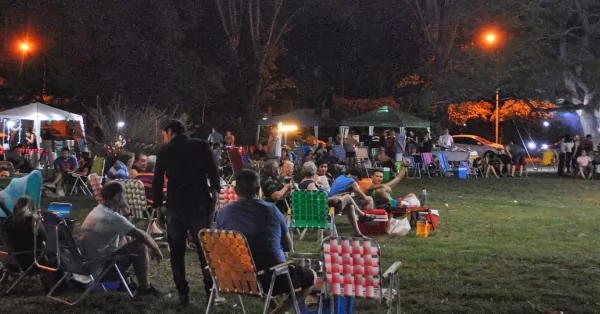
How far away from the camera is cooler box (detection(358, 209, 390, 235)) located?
993 centimetres

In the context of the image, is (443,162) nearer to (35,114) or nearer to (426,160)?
(426,160)

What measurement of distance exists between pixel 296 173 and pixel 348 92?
58.7 ft

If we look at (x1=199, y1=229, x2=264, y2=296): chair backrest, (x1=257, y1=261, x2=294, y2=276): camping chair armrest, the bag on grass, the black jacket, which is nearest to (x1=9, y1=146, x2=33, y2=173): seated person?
the bag on grass

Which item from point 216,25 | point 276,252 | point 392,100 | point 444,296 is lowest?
point 444,296

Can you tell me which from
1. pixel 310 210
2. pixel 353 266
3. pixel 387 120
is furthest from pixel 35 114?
pixel 353 266

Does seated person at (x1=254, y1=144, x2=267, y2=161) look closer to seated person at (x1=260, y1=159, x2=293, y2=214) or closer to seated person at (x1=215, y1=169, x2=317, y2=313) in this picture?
seated person at (x1=260, y1=159, x2=293, y2=214)

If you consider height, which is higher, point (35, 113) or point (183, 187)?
point (35, 113)

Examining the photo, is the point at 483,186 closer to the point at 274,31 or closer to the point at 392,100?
the point at 392,100

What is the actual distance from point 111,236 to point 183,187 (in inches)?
28.2

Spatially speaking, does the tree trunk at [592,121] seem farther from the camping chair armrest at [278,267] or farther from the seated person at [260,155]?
the camping chair armrest at [278,267]

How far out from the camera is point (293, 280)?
16.4 ft

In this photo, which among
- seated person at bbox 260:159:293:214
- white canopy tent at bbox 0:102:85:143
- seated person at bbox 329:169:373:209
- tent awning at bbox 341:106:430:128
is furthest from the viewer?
tent awning at bbox 341:106:430:128

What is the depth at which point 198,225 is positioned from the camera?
19.7 feet

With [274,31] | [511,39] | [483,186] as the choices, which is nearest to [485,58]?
[511,39]
